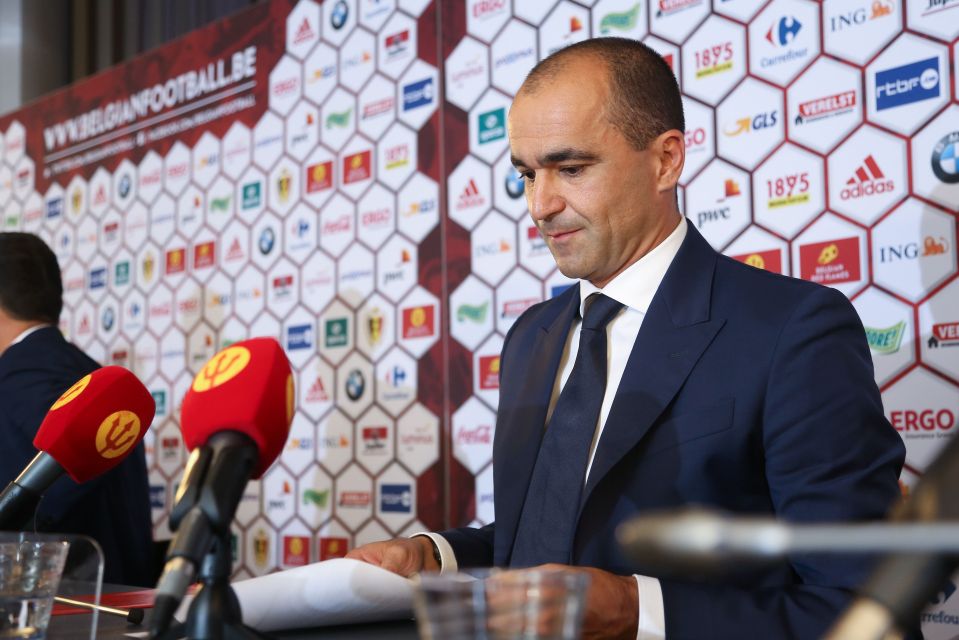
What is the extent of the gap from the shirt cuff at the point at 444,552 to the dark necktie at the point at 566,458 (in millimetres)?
84

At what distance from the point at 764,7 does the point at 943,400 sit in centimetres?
85

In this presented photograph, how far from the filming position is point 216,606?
700mm

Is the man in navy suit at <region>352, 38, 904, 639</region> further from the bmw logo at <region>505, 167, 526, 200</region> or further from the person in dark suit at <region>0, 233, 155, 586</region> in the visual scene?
the person in dark suit at <region>0, 233, 155, 586</region>

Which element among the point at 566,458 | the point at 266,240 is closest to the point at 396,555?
the point at 566,458

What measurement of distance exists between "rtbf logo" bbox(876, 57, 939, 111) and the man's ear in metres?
0.65

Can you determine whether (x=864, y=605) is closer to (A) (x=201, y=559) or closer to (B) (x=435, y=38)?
(A) (x=201, y=559)

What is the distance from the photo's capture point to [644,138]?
1.37 meters

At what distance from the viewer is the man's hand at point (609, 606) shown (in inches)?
35.4

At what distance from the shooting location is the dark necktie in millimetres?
1210

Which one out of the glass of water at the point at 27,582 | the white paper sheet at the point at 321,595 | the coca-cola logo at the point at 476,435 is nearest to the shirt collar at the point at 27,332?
the coca-cola logo at the point at 476,435

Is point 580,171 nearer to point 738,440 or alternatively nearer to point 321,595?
point 738,440

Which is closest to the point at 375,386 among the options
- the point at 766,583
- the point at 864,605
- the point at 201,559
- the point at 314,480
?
the point at 314,480

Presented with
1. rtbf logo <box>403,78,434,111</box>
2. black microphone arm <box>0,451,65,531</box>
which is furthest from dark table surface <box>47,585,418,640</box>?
rtbf logo <box>403,78,434,111</box>

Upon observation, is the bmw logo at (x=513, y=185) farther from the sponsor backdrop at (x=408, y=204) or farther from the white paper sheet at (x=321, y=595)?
the white paper sheet at (x=321, y=595)
